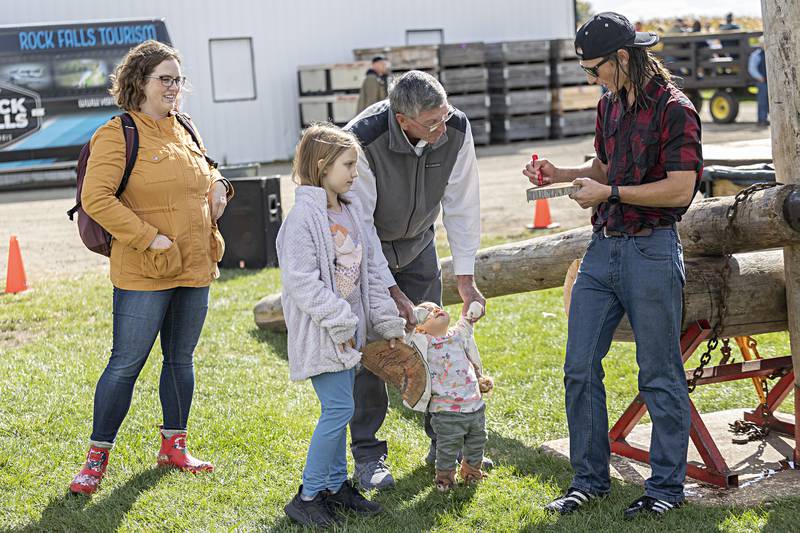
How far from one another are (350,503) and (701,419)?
1737 mm

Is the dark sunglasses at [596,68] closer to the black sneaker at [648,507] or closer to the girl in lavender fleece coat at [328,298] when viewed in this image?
the girl in lavender fleece coat at [328,298]

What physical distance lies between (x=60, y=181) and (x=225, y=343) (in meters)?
11.6

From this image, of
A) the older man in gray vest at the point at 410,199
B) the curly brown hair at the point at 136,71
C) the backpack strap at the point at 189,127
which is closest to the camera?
the older man in gray vest at the point at 410,199

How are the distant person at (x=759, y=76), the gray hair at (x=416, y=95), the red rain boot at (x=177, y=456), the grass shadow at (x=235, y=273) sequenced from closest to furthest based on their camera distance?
1. the gray hair at (x=416, y=95)
2. the red rain boot at (x=177, y=456)
3. the grass shadow at (x=235, y=273)
4. the distant person at (x=759, y=76)

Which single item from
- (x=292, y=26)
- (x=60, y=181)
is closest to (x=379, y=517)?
(x=60, y=181)

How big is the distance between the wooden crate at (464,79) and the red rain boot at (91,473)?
56.7 feet

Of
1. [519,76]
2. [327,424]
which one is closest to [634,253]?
[327,424]

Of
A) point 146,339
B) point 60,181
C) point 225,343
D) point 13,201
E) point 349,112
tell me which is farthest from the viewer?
point 349,112

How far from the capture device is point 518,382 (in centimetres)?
639

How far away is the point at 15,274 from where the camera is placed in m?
9.64

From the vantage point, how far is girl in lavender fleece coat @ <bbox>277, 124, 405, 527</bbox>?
4027mm

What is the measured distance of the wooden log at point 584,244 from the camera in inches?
171

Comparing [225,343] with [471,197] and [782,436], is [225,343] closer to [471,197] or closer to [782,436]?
[471,197]

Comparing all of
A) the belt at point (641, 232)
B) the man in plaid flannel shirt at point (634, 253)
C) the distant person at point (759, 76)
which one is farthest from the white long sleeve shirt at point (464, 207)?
the distant person at point (759, 76)
